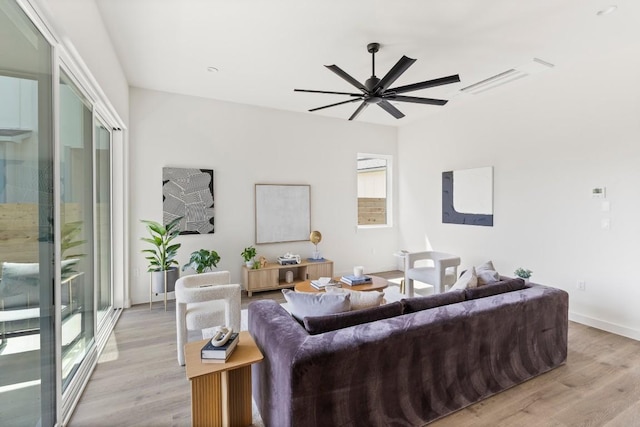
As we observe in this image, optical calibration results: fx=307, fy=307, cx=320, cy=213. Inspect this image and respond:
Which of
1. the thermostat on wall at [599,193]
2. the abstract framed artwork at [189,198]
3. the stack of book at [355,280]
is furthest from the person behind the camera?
the abstract framed artwork at [189,198]

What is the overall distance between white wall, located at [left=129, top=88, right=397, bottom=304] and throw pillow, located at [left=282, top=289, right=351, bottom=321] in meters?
3.01

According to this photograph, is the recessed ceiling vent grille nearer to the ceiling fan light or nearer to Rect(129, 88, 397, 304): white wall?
the ceiling fan light

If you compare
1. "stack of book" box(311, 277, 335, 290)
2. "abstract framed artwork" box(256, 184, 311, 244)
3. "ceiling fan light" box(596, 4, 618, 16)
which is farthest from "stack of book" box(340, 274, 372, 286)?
"ceiling fan light" box(596, 4, 618, 16)

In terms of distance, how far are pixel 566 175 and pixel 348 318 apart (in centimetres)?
345

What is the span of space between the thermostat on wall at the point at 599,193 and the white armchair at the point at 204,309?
12.8 feet

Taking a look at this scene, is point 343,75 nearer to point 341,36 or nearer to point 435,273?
point 341,36

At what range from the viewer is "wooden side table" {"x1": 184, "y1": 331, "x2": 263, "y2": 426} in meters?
1.66

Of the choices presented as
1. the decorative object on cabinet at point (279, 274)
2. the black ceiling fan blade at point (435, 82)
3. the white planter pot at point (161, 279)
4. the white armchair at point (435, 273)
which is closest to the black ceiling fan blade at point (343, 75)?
the black ceiling fan blade at point (435, 82)

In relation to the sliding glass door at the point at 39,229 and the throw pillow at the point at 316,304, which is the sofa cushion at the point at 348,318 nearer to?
the throw pillow at the point at 316,304

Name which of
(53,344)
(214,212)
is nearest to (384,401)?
(53,344)

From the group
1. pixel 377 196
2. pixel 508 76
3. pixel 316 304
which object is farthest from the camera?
pixel 377 196

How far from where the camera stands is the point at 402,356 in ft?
5.91

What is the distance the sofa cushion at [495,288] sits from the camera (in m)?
2.35

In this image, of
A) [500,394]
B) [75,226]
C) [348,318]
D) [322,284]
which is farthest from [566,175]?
[75,226]
